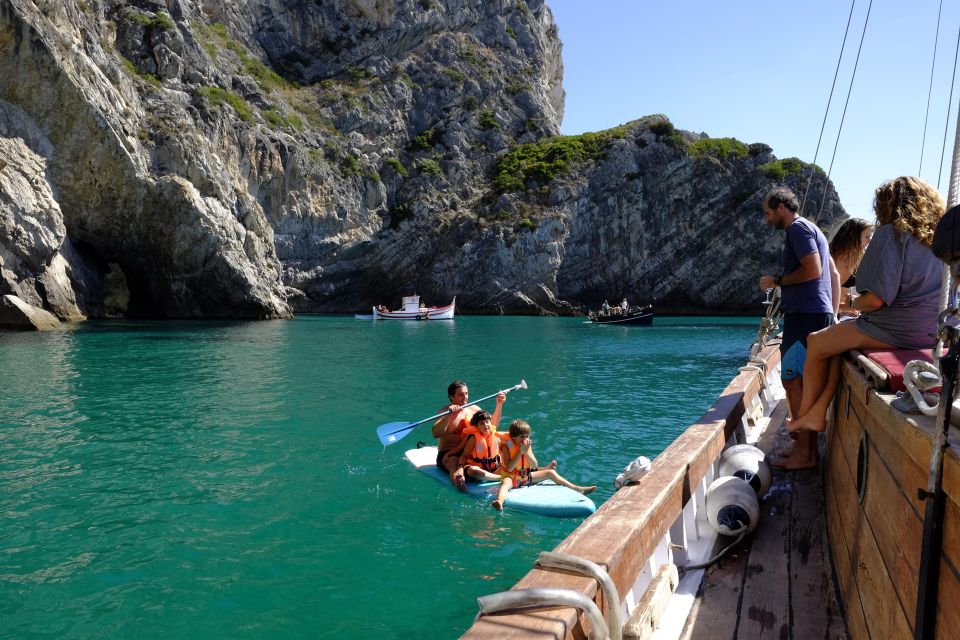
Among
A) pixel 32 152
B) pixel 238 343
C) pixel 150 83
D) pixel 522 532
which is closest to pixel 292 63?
pixel 150 83

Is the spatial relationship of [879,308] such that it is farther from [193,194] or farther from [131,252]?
[131,252]

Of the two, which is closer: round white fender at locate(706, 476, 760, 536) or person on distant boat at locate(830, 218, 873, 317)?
round white fender at locate(706, 476, 760, 536)

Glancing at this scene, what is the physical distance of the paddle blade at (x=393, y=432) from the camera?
10500 millimetres

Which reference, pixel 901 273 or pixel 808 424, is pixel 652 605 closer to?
pixel 808 424

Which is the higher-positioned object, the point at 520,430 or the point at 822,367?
the point at 822,367

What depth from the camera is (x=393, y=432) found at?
35.0ft

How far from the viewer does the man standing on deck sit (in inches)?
212

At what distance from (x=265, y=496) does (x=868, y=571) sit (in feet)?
25.3

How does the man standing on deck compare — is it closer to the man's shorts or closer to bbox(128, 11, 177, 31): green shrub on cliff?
the man's shorts

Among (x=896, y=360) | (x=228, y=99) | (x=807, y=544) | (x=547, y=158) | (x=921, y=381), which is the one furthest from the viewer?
(x=547, y=158)

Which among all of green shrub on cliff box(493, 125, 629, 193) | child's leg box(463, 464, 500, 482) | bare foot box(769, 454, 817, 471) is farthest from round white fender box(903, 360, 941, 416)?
green shrub on cliff box(493, 125, 629, 193)

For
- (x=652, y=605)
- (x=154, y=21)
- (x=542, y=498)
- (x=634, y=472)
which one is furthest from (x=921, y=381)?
(x=154, y=21)

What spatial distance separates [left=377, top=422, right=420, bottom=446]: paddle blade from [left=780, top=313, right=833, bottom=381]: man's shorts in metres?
6.33

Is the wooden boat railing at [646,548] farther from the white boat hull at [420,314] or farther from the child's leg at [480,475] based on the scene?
the white boat hull at [420,314]
